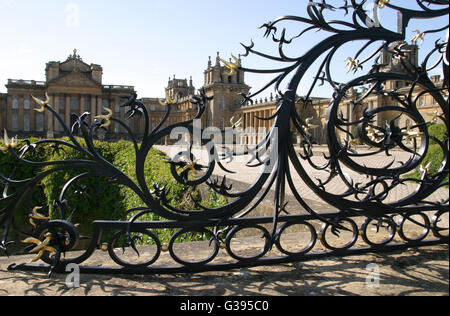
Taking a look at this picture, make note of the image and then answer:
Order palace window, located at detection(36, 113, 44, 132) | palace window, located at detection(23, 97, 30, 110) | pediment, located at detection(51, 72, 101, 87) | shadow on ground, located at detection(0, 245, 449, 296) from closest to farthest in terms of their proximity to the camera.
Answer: shadow on ground, located at detection(0, 245, 449, 296) → pediment, located at detection(51, 72, 101, 87) → palace window, located at detection(23, 97, 30, 110) → palace window, located at detection(36, 113, 44, 132)

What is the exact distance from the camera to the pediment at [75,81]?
6788 cm

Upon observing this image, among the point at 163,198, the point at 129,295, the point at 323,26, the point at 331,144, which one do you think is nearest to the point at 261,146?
the point at 331,144

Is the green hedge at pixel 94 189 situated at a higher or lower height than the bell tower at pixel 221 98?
lower

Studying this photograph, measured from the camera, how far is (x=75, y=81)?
68688 mm

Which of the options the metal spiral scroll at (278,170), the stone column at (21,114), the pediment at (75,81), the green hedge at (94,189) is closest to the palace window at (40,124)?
the stone column at (21,114)

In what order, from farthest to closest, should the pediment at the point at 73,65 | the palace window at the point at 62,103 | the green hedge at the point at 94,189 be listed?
the pediment at the point at 73,65, the palace window at the point at 62,103, the green hedge at the point at 94,189

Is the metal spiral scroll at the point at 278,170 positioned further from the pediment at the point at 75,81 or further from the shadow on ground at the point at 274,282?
the pediment at the point at 75,81

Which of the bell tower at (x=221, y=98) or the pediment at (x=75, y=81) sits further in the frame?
the pediment at (x=75, y=81)

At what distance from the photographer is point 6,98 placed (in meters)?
68.7

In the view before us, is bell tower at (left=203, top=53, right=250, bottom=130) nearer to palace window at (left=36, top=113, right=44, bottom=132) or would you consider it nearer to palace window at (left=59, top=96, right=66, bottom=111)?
palace window at (left=59, top=96, right=66, bottom=111)

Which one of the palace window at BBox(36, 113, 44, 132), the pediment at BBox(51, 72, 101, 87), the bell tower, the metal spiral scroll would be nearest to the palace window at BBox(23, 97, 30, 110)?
the palace window at BBox(36, 113, 44, 132)

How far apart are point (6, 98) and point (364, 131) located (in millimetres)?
78542

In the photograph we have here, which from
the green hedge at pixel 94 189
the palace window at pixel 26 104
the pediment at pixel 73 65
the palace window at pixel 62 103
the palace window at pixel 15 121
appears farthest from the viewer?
the pediment at pixel 73 65

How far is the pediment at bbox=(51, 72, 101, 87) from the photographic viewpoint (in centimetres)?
6788
